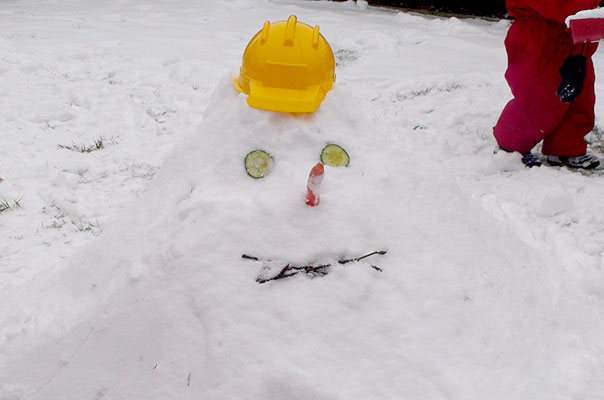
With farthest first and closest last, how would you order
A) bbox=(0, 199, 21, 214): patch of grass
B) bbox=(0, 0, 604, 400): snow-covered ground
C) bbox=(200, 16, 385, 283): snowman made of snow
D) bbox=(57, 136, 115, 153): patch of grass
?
bbox=(57, 136, 115, 153): patch of grass, bbox=(0, 199, 21, 214): patch of grass, bbox=(200, 16, 385, 283): snowman made of snow, bbox=(0, 0, 604, 400): snow-covered ground

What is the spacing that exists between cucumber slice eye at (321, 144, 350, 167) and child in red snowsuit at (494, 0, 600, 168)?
1.87 meters

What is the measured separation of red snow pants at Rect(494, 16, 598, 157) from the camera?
109 inches

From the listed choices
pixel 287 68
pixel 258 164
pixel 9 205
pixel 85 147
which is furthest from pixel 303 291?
pixel 85 147

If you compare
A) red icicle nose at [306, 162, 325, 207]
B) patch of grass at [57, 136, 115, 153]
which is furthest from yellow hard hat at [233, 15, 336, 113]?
patch of grass at [57, 136, 115, 153]

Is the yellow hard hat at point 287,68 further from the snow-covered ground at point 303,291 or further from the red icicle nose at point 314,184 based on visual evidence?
the red icicle nose at point 314,184

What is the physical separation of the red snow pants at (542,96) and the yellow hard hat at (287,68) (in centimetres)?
189

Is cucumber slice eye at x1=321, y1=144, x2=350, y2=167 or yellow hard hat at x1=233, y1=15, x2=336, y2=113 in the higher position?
yellow hard hat at x1=233, y1=15, x2=336, y2=113

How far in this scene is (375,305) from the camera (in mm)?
1304

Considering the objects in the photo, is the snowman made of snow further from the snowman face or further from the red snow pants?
the red snow pants

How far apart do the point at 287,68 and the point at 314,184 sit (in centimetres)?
42

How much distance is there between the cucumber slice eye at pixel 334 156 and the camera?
4.99 feet

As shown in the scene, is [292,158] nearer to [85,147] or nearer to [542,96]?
[542,96]

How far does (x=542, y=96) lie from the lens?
2.87 metres

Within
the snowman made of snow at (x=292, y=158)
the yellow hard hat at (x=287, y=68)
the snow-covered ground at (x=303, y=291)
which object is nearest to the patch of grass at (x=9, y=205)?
the snow-covered ground at (x=303, y=291)
